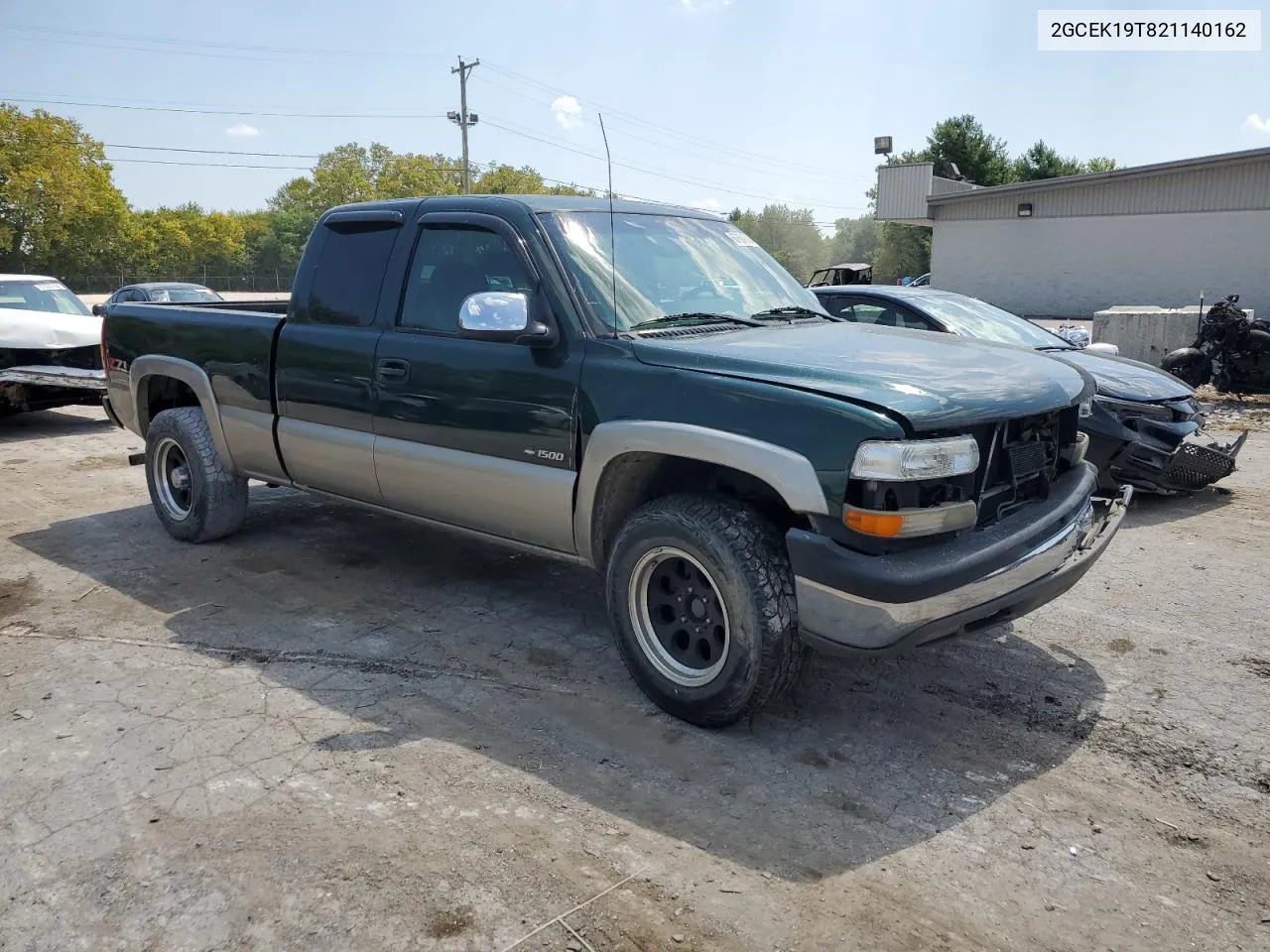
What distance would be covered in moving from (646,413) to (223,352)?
3239mm

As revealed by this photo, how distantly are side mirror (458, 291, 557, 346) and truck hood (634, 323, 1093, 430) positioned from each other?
0.44 m

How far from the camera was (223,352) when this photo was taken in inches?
226

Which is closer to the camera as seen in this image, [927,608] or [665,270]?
[927,608]

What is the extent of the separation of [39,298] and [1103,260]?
26.3m

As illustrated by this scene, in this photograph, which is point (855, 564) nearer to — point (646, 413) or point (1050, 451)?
point (646, 413)

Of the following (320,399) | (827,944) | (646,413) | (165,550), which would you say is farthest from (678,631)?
(165,550)

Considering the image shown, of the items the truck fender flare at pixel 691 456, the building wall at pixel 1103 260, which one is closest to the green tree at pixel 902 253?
the building wall at pixel 1103 260

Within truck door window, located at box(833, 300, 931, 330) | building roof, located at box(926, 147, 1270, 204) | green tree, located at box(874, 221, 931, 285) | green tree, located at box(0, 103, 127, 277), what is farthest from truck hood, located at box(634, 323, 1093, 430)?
green tree, located at box(0, 103, 127, 277)

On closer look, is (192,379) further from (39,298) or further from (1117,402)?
(39,298)

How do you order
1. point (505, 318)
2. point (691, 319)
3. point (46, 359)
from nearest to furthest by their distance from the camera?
1. point (505, 318)
2. point (691, 319)
3. point (46, 359)

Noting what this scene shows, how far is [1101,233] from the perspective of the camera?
27.7 metres

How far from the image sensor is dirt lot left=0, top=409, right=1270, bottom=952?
2670mm

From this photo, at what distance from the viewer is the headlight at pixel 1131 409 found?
22.5ft

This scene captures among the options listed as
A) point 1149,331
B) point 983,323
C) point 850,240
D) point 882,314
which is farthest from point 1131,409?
point 850,240
